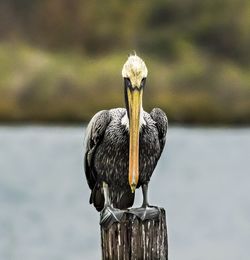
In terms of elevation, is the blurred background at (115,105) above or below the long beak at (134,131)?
above

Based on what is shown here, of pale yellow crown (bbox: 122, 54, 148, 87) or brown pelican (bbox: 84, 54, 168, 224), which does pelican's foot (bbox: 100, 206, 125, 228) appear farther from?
pale yellow crown (bbox: 122, 54, 148, 87)

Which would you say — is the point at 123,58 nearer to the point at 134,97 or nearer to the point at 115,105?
the point at 115,105

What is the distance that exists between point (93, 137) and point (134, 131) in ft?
1.63

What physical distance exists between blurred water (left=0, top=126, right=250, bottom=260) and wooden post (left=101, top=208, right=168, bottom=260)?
387 centimetres

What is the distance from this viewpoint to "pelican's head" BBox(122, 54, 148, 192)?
443 centimetres

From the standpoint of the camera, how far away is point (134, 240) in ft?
13.9

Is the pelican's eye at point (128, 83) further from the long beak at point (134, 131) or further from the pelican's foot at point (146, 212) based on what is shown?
the pelican's foot at point (146, 212)

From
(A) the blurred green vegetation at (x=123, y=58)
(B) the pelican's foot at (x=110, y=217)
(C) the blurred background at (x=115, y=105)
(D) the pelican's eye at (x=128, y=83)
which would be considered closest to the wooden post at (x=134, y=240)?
(B) the pelican's foot at (x=110, y=217)

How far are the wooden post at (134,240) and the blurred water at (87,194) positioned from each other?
3874mm

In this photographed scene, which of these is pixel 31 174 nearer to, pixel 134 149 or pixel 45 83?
pixel 45 83

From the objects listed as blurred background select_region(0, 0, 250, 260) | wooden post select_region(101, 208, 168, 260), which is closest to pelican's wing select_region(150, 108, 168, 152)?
wooden post select_region(101, 208, 168, 260)

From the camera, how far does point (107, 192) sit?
485 cm

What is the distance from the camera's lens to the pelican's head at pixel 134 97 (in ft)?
14.5

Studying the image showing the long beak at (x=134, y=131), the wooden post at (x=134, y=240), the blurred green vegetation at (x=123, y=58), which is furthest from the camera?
the blurred green vegetation at (x=123, y=58)
